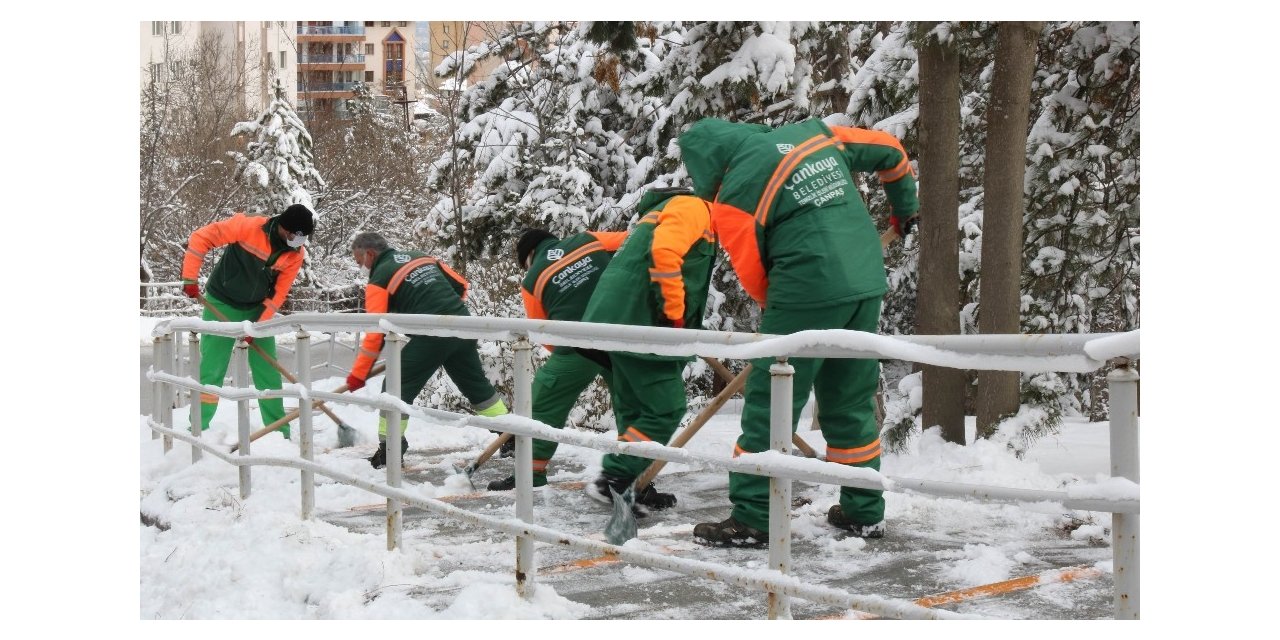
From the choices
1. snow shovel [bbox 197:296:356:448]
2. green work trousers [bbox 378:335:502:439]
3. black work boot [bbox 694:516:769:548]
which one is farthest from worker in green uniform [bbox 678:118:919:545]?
snow shovel [bbox 197:296:356:448]

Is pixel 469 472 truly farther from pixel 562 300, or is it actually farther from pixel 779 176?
pixel 779 176

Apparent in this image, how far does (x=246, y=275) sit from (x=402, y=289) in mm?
1928

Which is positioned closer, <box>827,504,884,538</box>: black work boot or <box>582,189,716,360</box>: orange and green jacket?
<box>827,504,884,538</box>: black work boot

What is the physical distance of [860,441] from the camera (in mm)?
4766

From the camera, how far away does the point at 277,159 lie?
2889 centimetres

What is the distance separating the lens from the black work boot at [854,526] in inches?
184

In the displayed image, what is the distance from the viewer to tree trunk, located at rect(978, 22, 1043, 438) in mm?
7008

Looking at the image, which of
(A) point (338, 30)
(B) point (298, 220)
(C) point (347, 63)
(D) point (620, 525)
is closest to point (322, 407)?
(B) point (298, 220)

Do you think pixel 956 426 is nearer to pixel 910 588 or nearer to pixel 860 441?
pixel 860 441

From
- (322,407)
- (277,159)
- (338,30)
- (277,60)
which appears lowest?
(322,407)

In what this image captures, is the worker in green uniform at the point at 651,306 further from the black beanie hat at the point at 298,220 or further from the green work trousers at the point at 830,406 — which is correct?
the black beanie hat at the point at 298,220

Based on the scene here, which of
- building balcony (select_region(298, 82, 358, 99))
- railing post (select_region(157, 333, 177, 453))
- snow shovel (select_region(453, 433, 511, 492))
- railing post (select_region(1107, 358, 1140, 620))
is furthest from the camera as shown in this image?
building balcony (select_region(298, 82, 358, 99))

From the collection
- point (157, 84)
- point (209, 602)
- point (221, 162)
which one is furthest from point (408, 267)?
point (221, 162)

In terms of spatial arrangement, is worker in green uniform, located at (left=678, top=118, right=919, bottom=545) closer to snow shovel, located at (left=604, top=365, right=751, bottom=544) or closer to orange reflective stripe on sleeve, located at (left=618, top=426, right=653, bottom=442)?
snow shovel, located at (left=604, top=365, right=751, bottom=544)
